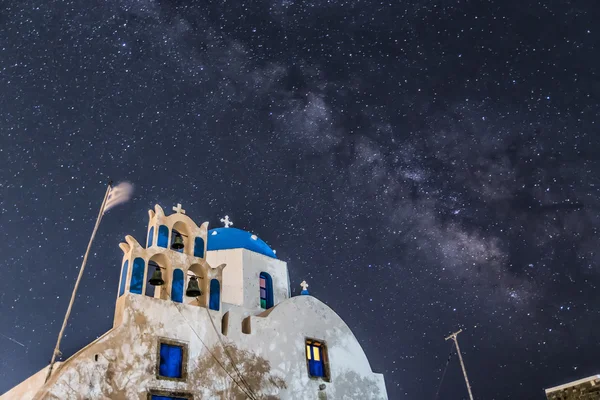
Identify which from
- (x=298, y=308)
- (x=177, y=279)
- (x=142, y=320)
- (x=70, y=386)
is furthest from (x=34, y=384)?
(x=298, y=308)

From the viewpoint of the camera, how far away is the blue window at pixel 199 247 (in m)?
19.1

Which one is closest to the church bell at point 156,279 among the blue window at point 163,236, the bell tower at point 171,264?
the bell tower at point 171,264

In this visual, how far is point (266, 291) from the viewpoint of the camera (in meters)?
24.3

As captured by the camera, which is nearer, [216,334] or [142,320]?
[142,320]

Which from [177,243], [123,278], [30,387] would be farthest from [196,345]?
[30,387]

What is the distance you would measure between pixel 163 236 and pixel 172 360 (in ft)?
14.3

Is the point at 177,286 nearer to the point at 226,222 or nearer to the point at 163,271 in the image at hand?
the point at 163,271

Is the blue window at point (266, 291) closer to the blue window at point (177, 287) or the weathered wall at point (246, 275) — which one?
the weathered wall at point (246, 275)

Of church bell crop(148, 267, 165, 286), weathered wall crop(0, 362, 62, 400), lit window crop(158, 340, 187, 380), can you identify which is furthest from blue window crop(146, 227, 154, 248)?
weathered wall crop(0, 362, 62, 400)

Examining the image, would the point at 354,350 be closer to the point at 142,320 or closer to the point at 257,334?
the point at 257,334

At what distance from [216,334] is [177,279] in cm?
233

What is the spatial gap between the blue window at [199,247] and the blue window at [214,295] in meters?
1.08

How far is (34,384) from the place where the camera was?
14.8 meters

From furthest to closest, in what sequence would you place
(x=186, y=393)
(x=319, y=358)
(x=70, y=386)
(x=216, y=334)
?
(x=319, y=358)
(x=216, y=334)
(x=186, y=393)
(x=70, y=386)
